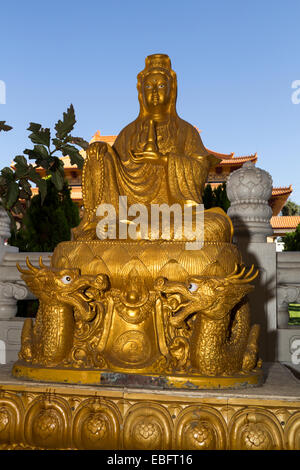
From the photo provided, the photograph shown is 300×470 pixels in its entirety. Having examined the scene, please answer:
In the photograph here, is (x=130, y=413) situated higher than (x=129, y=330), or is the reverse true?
(x=129, y=330)

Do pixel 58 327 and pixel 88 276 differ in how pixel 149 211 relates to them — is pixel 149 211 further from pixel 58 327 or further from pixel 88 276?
pixel 58 327

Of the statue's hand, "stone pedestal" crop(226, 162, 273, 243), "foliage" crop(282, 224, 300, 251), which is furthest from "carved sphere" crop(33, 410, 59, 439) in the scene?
"foliage" crop(282, 224, 300, 251)

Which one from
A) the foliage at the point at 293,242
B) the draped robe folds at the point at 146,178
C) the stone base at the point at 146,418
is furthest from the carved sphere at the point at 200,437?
the foliage at the point at 293,242

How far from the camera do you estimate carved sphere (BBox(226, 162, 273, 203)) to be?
3.95m

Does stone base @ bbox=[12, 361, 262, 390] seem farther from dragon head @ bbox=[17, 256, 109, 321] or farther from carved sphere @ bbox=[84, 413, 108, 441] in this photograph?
dragon head @ bbox=[17, 256, 109, 321]

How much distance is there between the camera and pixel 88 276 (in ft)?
9.27

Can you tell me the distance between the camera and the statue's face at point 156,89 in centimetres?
376

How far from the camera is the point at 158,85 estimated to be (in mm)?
3754

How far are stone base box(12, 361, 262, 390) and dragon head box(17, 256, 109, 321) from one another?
351 millimetres

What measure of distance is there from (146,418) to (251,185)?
2.25 meters

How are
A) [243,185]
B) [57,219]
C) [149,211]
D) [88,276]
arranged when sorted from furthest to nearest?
[57,219] < [243,185] < [149,211] < [88,276]

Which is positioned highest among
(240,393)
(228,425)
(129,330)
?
(129,330)

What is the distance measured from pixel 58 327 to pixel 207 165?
66.3 inches
